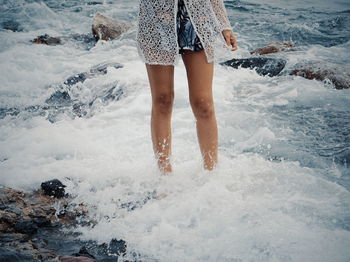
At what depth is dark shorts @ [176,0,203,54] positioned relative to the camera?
97.7 inches

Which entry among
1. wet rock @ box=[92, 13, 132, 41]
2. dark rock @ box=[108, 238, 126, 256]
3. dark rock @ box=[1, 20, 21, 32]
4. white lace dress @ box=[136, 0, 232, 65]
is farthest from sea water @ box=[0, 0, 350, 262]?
dark rock @ box=[1, 20, 21, 32]

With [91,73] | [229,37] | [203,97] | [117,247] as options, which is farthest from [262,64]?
[117,247]

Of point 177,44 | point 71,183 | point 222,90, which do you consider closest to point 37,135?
point 71,183

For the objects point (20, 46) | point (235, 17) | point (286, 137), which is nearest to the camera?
point (286, 137)

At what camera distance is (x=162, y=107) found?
9.08 feet

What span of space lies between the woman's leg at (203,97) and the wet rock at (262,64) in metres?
3.98

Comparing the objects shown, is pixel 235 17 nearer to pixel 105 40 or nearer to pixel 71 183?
pixel 105 40

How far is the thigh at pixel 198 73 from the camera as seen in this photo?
8.40 ft

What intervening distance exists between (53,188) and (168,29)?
67.9 inches

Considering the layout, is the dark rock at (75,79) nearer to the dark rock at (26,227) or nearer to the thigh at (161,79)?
the thigh at (161,79)

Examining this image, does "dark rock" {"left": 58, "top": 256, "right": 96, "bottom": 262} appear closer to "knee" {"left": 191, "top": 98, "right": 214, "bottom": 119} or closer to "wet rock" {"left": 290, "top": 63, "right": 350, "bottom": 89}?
"knee" {"left": 191, "top": 98, "right": 214, "bottom": 119}

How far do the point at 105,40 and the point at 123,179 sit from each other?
6.64 metres

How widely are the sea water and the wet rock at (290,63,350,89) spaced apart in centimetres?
17

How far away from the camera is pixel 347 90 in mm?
5332
